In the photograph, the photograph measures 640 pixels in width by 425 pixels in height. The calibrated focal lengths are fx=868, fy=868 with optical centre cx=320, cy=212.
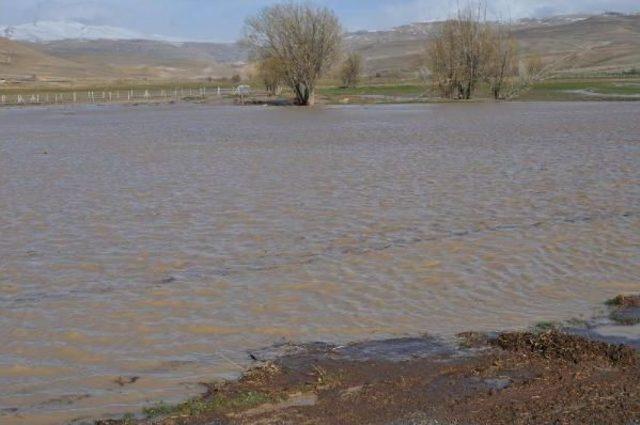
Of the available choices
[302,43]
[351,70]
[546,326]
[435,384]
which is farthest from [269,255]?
[351,70]

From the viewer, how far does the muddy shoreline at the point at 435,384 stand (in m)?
6.06

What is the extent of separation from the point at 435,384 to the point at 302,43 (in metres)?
59.5

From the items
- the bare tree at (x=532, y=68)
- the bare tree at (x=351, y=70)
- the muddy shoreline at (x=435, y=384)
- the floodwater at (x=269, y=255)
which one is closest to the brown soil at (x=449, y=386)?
the muddy shoreline at (x=435, y=384)

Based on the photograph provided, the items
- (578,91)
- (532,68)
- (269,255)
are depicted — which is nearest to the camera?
(269,255)

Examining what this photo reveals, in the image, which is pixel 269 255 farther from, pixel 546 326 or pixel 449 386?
pixel 449 386

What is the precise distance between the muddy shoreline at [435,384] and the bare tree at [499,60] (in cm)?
5773

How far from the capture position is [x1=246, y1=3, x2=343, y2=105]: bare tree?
209 feet

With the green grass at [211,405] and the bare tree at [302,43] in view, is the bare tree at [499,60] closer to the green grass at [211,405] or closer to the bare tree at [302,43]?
the bare tree at [302,43]

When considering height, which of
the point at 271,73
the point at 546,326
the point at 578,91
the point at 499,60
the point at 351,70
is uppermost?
the point at 499,60

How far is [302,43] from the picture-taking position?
212ft

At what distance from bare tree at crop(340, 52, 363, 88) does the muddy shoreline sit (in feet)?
283

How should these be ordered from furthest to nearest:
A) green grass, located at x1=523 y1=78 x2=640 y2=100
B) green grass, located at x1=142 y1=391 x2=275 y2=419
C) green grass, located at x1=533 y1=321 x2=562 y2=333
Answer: green grass, located at x1=523 y1=78 x2=640 y2=100 < green grass, located at x1=533 y1=321 x2=562 y2=333 < green grass, located at x1=142 y1=391 x2=275 y2=419

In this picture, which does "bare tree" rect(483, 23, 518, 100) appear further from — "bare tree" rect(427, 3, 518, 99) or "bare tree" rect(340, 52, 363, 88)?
"bare tree" rect(340, 52, 363, 88)

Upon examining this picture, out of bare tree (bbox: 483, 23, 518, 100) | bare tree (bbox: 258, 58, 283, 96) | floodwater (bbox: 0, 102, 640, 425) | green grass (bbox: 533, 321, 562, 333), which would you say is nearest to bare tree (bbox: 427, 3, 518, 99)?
bare tree (bbox: 483, 23, 518, 100)
